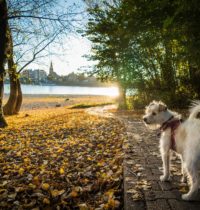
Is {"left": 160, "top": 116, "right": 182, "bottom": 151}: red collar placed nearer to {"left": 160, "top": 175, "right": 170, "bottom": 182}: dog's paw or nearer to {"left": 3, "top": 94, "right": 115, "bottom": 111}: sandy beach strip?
{"left": 160, "top": 175, "right": 170, "bottom": 182}: dog's paw

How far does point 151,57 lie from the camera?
19875 mm

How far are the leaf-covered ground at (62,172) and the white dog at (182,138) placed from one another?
109cm

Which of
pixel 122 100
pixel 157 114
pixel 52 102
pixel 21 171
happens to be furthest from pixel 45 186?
pixel 52 102

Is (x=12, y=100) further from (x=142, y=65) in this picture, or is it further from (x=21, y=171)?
(x=21, y=171)

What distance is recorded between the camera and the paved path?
3.93m

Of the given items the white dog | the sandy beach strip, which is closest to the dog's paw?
the white dog

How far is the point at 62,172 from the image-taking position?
6168 millimetres

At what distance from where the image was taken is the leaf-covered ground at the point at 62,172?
468cm

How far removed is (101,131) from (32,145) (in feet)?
10.9

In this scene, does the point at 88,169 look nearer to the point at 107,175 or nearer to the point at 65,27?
the point at 107,175

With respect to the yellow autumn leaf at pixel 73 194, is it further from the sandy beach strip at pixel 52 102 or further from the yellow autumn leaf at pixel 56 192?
the sandy beach strip at pixel 52 102

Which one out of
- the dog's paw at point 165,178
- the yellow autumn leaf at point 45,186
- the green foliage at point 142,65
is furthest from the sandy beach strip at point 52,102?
the dog's paw at point 165,178

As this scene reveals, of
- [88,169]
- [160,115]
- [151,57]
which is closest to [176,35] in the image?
[160,115]

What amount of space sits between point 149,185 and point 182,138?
0.98 metres
